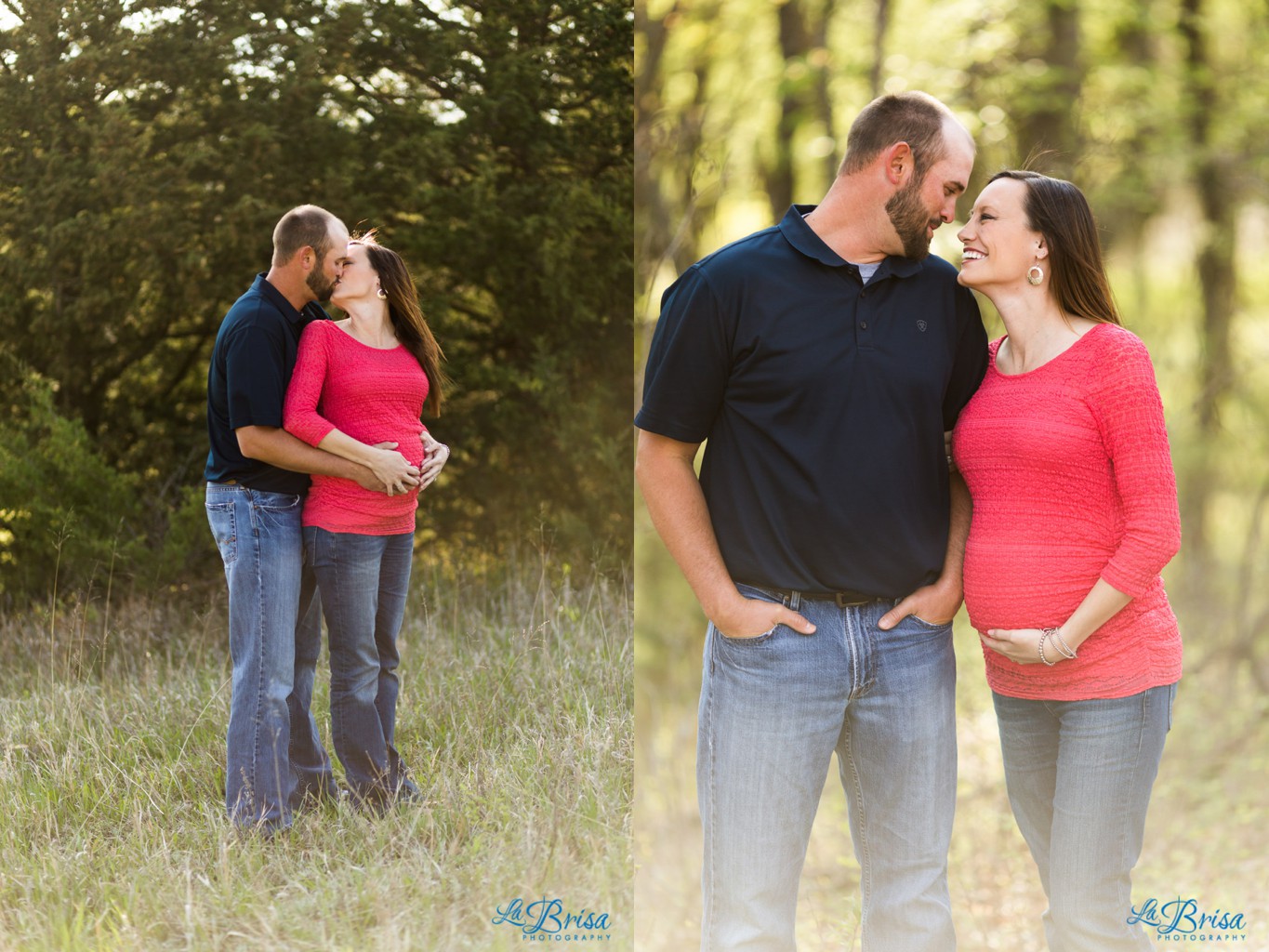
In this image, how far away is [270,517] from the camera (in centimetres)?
251

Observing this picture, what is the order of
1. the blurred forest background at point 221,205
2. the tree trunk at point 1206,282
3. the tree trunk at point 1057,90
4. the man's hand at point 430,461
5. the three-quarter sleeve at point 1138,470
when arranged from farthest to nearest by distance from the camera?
the tree trunk at point 1206,282
the tree trunk at point 1057,90
the man's hand at point 430,461
the blurred forest background at point 221,205
the three-quarter sleeve at point 1138,470

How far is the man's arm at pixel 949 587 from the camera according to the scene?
206cm

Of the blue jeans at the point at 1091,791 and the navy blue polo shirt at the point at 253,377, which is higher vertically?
the navy blue polo shirt at the point at 253,377

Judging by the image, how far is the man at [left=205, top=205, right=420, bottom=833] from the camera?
247cm

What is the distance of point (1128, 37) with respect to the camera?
657 centimetres

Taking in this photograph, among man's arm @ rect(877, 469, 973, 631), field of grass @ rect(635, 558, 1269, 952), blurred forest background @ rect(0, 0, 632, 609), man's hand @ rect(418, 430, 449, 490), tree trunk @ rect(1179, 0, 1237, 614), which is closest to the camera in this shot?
man's arm @ rect(877, 469, 973, 631)

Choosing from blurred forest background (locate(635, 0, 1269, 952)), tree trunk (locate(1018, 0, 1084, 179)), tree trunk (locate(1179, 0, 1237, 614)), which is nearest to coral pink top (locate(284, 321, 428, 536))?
blurred forest background (locate(635, 0, 1269, 952))

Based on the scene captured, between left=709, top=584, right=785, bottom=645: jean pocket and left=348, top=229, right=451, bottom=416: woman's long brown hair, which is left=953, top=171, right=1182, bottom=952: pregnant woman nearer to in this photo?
left=709, top=584, right=785, bottom=645: jean pocket

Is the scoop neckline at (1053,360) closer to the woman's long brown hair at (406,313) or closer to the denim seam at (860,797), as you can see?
the denim seam at (860,797)

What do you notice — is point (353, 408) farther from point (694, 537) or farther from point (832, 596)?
point (832, 596)

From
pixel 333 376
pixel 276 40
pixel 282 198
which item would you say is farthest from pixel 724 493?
pixel 276 40

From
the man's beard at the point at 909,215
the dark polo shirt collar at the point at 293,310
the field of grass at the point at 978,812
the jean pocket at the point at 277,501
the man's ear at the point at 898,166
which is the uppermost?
the man's ear at the point at 898,166

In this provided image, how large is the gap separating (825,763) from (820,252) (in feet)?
3.11

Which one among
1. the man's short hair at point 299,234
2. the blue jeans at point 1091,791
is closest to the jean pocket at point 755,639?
the blue jeans at point 1091,791
